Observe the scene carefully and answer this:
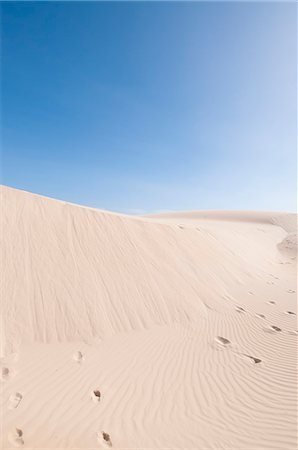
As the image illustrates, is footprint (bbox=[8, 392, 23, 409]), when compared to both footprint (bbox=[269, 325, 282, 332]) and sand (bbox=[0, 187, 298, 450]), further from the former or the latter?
footprint (bbox=[269, 325, 282, 332])

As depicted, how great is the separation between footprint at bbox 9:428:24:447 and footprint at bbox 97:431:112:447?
40.5 inches

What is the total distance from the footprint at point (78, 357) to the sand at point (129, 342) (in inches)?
1.2

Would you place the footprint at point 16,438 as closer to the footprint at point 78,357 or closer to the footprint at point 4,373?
the footprint at point 4,373

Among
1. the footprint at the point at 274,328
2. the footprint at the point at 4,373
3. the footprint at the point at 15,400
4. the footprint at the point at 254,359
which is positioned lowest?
the footprint at the point at 274,328

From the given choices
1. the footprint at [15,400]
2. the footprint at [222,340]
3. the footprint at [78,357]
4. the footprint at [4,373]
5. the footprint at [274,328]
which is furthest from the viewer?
the footprint at [274,328]

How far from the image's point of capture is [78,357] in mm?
5051

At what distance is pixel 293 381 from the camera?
4582 mm

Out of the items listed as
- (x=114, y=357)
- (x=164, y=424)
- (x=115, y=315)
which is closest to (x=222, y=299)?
(x=115, y=315)

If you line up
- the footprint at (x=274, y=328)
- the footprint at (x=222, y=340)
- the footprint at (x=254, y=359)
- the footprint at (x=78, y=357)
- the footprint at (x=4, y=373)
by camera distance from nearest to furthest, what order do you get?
the footprint at (x=4, y=373) < the footprint at (x=78, y=357) < the footprint at (x=254, y=359) < the footprint at (x=222, y=340) < the footprint at (x=274, y=328)

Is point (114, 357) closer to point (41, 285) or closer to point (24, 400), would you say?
point (24, 400)

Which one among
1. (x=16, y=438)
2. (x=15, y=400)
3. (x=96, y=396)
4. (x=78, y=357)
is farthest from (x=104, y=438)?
(x=78, y=357)

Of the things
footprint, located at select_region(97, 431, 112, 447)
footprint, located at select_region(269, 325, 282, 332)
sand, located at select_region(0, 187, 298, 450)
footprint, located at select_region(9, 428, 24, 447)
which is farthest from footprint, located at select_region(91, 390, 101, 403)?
footprint, located at select_region(269, 325, 282, 332)

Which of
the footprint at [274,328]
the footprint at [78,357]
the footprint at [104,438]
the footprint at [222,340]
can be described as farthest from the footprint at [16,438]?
the footprint at [274,328]

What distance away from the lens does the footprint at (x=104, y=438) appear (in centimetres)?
335
